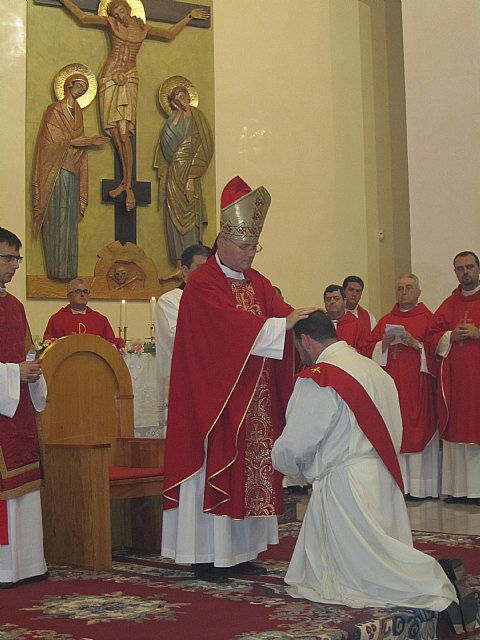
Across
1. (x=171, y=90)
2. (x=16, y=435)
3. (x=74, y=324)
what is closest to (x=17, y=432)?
(x=16, y=435)

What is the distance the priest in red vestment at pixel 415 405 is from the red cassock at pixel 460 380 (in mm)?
212

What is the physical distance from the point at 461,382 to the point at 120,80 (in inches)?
207

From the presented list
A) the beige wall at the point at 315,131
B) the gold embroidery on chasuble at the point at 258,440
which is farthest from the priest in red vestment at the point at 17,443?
the beige wall at the point at 315,131

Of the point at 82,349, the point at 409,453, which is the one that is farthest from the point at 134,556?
the point at 409,453

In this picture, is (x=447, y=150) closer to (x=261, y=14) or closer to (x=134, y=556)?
(x=261, y=14)

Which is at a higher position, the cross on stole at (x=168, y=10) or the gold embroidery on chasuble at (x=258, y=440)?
the cross on stole at (x=168, y=10)

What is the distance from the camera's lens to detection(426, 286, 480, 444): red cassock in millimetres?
8898

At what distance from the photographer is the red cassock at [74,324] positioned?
10016mm

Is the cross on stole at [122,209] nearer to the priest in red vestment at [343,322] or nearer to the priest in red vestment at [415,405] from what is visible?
the priest in red vestment at [343,322]

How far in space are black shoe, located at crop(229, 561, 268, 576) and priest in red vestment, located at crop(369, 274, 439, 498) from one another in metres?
4.02

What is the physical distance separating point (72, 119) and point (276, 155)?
2.77 metres

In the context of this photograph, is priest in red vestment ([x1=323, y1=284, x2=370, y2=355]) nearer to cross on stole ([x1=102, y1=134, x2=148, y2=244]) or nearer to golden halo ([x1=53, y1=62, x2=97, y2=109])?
cross on stole ([x1=102, y1=134, x2=148, y2=244])

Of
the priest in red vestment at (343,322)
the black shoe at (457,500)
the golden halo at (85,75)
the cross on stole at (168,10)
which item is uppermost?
the cross on stole at (168,10)

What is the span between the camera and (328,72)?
13336mm
